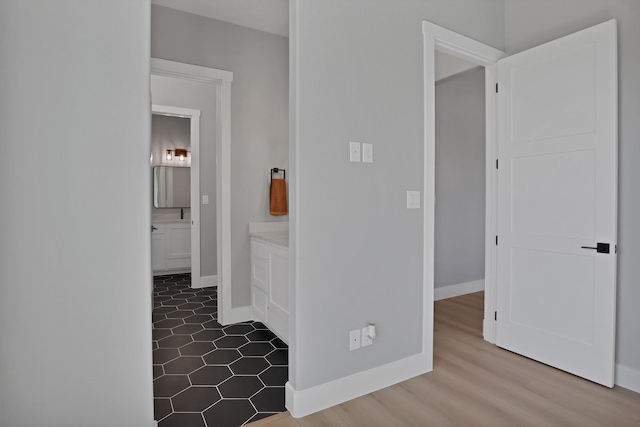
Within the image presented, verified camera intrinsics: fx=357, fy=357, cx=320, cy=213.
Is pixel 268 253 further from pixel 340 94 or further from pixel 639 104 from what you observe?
pixel 639 104

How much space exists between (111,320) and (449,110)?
406 centimetres

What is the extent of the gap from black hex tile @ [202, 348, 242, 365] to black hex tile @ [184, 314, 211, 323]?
0.79 metres

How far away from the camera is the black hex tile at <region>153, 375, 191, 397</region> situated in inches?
83.8

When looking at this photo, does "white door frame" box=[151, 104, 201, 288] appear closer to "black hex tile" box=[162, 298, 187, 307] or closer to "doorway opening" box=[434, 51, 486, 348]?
"black hex tile" box=[162, 298, 187, 307]

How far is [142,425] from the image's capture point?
59.1 inches

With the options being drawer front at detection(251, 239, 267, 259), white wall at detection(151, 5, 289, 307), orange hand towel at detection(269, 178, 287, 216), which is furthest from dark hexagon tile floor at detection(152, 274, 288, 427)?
orange hand towel at detection(269, 178, 287, 216)

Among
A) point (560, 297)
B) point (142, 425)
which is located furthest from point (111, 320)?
point (560, 297)

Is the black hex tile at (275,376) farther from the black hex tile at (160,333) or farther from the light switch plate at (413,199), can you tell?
the light switch plate at (413,199)

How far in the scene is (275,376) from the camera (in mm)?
2340

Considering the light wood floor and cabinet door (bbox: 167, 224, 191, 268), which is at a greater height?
cabinet door (bbox: 167, 224, 191, 268)

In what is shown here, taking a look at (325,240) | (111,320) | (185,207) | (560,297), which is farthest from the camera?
(185,207)

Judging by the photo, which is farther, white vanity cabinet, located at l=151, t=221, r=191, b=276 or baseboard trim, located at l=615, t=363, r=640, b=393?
white vanity cabinet, located at l=151, t=221, r=191, b=276

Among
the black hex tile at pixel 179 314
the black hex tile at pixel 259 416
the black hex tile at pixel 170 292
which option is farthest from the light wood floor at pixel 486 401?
the black hex tile at pixel 170 292

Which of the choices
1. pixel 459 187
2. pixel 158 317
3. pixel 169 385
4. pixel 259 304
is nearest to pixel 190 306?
pixel 158 317
